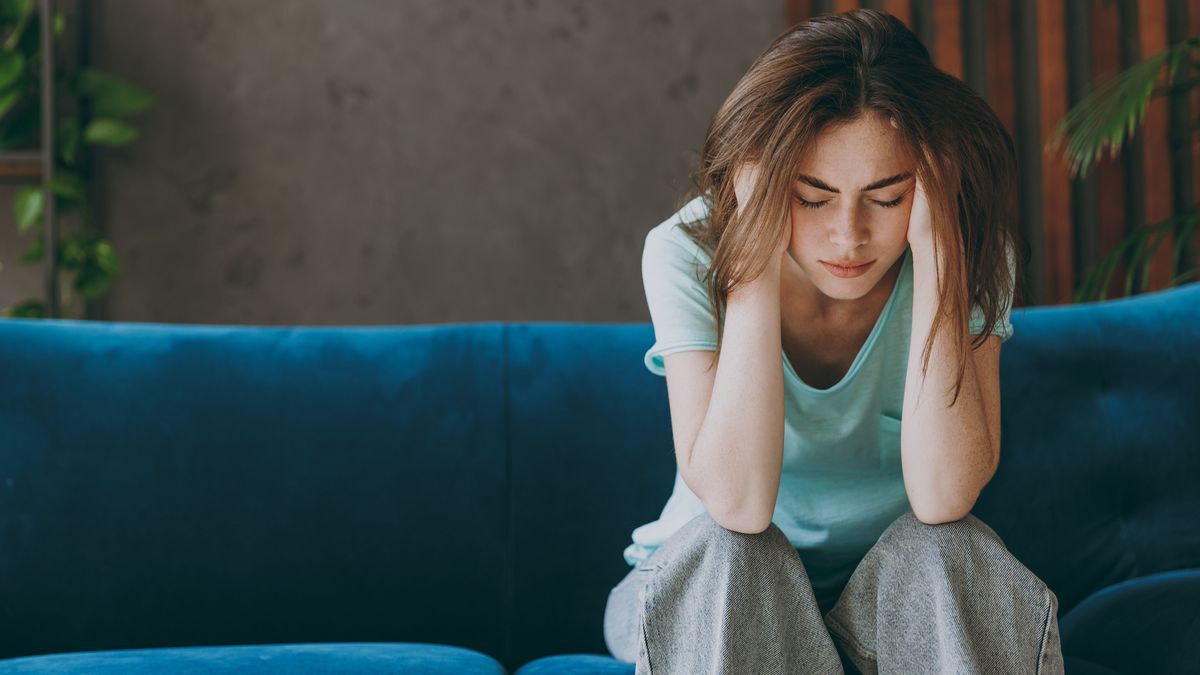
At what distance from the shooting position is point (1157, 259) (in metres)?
2.67

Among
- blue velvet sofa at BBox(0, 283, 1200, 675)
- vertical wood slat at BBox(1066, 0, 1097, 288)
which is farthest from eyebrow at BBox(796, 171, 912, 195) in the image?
vertical wood slat at BBox(1066, 0, 1097, 288)

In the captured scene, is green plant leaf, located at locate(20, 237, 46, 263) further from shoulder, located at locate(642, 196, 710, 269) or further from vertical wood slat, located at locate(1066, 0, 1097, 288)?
vertical wood slat, located at locate(1066, 0, 1097, 288)

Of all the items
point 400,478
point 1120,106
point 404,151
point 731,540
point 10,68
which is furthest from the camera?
point 404,151

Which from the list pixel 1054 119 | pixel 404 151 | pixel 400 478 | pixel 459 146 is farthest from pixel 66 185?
pixel 1054 119

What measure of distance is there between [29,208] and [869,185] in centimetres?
195

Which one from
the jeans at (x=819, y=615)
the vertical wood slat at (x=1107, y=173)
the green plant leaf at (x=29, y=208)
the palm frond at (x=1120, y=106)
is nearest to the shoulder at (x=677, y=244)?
the jeans at (x=819, y=615)

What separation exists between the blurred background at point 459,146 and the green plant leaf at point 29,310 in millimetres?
157

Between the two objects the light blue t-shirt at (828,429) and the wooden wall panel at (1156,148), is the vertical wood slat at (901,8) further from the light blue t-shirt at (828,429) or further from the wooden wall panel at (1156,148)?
the light blue t-shirt at (828,429)

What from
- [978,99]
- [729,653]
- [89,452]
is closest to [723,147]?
[978,99]

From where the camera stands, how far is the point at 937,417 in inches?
44.9

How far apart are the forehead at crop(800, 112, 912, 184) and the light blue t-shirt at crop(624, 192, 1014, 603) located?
0.20 metres

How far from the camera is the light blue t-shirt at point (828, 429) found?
4.06 ft

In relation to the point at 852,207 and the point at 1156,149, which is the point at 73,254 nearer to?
the point at 852,207

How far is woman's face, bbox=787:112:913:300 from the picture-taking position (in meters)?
→ 1.10
